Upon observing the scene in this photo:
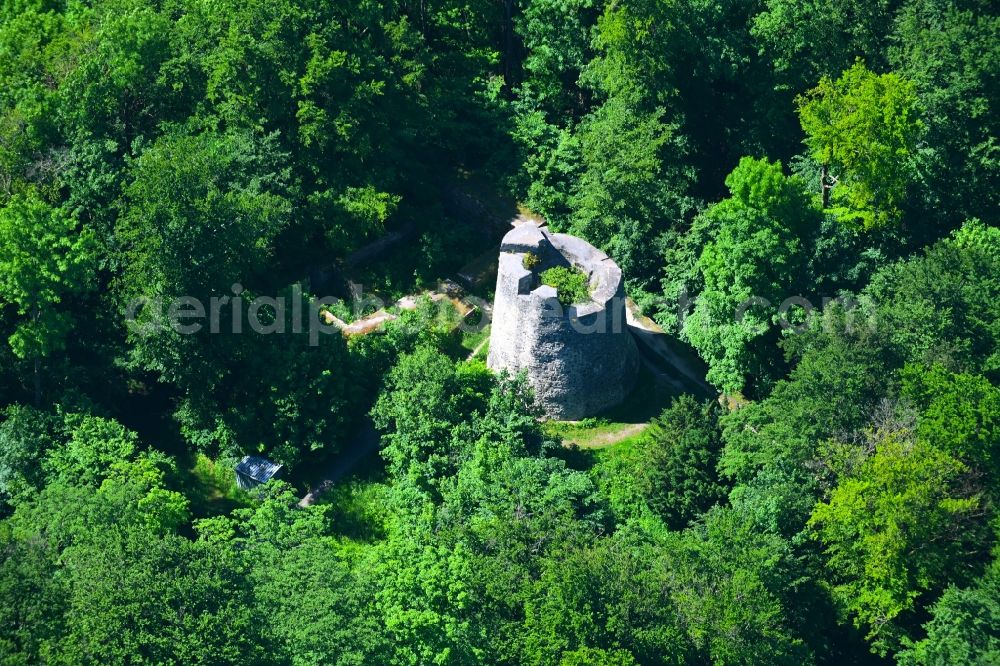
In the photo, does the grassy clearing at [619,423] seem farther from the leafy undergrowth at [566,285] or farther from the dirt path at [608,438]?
the leafy undergrowth at [566,285]

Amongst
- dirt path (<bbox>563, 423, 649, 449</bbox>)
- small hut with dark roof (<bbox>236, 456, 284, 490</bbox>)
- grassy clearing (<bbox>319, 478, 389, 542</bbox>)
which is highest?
dirt path (<bbox>563, 423, 649, 449</bbox>)

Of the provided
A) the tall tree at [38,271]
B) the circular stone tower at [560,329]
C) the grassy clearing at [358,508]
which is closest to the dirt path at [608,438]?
the circular stone tower at [560,329]

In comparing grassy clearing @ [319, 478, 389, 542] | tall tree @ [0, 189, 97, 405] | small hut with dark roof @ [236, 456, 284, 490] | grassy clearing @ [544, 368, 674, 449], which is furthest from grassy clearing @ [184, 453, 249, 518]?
grassy clearing @ [544, 368, 674, 449]

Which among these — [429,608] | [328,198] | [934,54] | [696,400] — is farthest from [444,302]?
[934,54]

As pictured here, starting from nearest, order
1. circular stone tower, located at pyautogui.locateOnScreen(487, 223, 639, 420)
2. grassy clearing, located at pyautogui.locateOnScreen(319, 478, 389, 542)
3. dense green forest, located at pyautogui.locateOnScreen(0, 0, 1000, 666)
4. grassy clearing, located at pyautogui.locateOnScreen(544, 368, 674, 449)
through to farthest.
Answer: dense green forest, located at pyautogui.locateOnScreen(0, 0, 1000, 666) → grassy clearing, located at pyautogui.locateOnScreen(319, 478, 389, 542) → circular stone tower, located at pyautogui.locateOnScreen(487, 223, 639, 420) → grassy clearing, located at pyautogui.locateOnScreen(544, 368, 674, 449)

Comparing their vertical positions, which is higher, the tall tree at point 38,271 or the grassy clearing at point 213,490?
the tall tree at point 38,271

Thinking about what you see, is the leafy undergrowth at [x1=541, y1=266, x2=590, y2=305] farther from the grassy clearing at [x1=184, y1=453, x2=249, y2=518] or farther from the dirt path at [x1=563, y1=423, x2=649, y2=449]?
the grassy clearing at [x1=184, y1=453, x2=249, y2=518]

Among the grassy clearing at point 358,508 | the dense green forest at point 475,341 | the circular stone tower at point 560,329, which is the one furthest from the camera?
the circular stone tower at point 560,329
